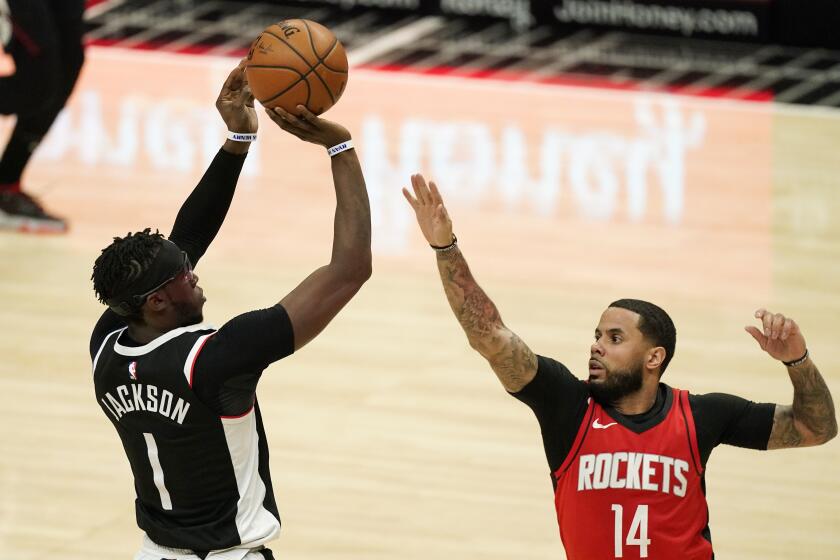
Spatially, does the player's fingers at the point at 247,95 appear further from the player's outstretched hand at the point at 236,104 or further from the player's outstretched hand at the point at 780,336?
the player's outstretched hand at the point at 780,336

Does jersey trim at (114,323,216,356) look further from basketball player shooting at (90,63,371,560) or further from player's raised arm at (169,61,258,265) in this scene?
player's raised arm at (169,61,258,265)

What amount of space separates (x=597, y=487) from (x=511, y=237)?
5601 millimetres

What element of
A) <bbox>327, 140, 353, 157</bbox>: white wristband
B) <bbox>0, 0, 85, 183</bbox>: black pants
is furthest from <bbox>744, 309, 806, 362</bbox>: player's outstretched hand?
<bbox>0, 0, 85, 183</bbox>: black pants

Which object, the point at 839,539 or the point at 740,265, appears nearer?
the point at 839,539

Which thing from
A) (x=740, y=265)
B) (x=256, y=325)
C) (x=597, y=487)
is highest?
(x=256, y=325)

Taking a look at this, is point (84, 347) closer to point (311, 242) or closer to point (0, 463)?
point (0, 463)

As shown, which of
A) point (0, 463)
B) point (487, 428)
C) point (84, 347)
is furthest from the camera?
point (84, 347)

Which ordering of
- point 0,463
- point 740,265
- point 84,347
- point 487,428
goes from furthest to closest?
point 740,265
point 84,347
point 487,428
point 0,463

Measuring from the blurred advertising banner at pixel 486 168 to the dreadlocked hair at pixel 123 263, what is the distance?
532 cm

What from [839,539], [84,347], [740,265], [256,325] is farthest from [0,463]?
[740,265]

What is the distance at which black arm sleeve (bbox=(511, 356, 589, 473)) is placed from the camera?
4258 millimetres

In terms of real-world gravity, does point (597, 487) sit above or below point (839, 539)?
above

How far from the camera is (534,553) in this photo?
5961 millimetres

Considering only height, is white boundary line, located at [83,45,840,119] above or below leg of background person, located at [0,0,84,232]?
below
